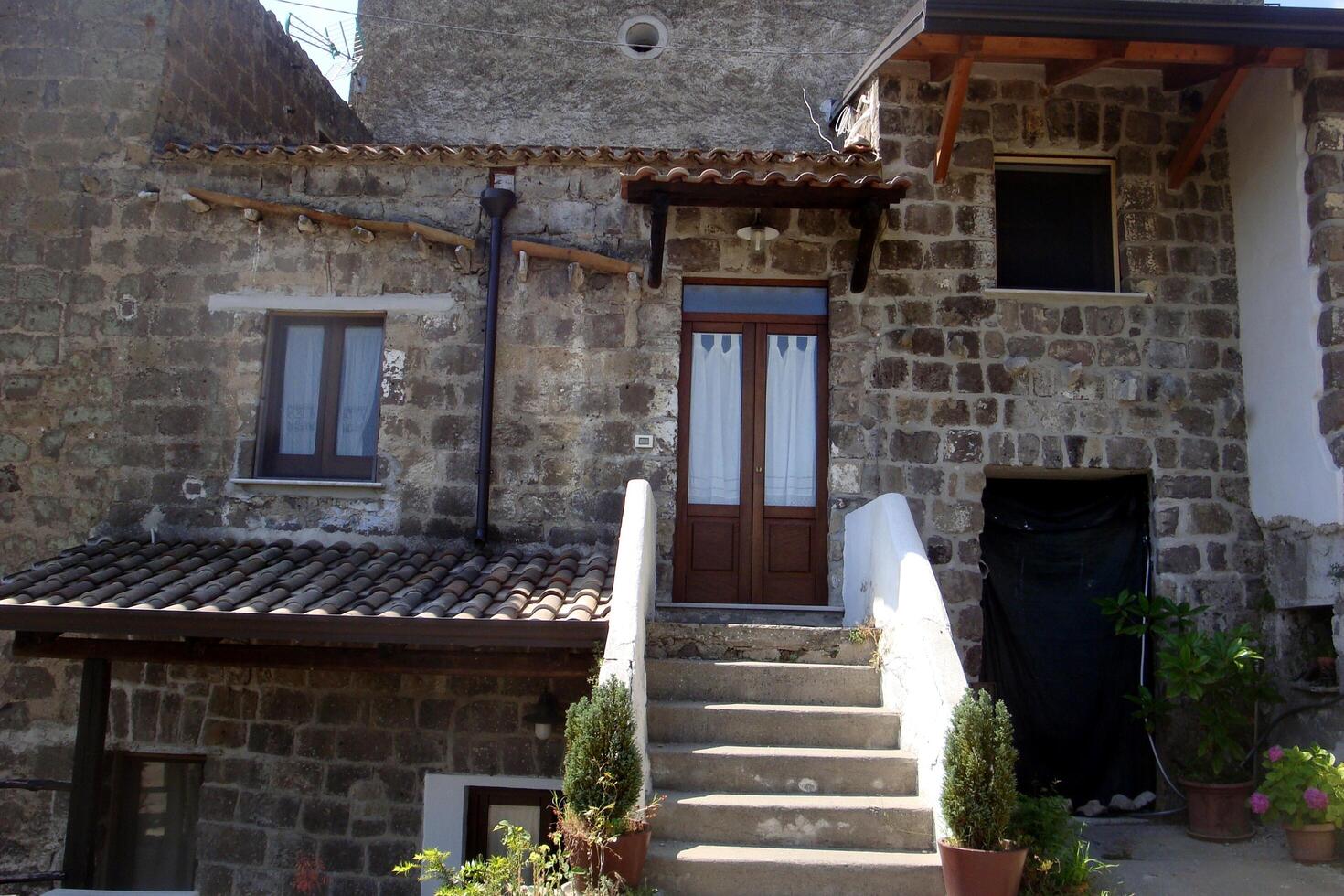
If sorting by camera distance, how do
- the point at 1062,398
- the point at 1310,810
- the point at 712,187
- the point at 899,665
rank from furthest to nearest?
the point at 1062,398 < the point at 712,187 < the point at 1310,810 < the point at 899,665

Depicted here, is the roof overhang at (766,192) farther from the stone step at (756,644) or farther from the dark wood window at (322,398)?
the stone step at (756,644)

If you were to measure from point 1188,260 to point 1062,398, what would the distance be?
4.49 feet

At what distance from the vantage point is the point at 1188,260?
8180mm

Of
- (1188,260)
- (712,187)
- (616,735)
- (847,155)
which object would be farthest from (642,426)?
(1188,260)

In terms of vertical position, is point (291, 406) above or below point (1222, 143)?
below

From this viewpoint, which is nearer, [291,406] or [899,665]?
[899,665]

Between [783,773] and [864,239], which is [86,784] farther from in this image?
[864,239]

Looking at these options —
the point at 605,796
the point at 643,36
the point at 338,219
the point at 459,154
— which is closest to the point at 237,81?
the point at 338,219

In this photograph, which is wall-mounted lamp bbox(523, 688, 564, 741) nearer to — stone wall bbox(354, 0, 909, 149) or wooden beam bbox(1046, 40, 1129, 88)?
wooden beam bbox(1046, 40, 1129, 88)

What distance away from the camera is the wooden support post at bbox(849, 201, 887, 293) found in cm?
757

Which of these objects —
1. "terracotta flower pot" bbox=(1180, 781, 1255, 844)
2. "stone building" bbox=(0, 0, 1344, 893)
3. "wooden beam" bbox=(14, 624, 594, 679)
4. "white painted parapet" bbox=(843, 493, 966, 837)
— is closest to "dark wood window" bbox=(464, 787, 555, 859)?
"stone building" bbox=(0, 0, 1344, 893)

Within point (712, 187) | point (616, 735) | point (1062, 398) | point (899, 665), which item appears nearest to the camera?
point (616, 735)

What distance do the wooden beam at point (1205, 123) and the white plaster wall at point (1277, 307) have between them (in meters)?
0.31

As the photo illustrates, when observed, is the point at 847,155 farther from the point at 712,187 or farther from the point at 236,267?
the point at 236,267
